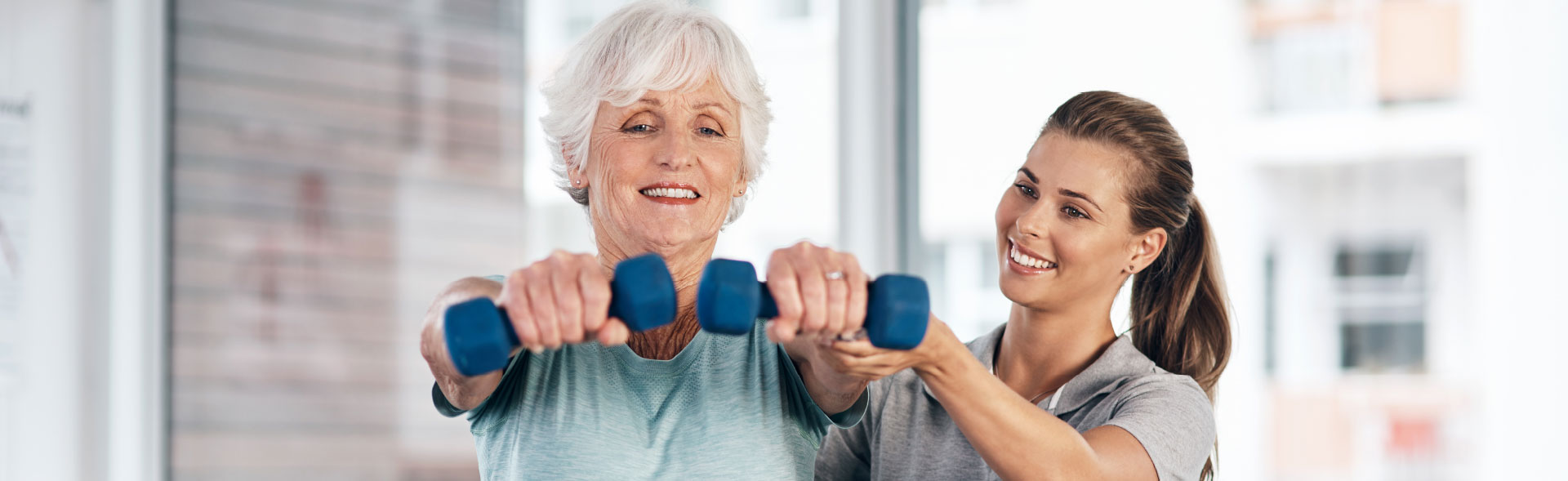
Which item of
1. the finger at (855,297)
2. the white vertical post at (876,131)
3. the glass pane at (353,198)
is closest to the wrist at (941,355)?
the finger at (855,297)

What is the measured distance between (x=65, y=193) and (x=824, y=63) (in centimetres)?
169

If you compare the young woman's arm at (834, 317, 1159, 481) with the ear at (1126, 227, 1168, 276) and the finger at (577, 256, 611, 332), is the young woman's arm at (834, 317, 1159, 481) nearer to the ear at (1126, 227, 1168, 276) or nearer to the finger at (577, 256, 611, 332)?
the finger at (577, 256, 611, 332)

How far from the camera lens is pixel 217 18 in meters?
2.41

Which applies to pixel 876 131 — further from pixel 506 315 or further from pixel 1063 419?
pixel 506 315

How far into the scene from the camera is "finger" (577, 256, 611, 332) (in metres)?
0.98

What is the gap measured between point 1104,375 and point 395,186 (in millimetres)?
1765

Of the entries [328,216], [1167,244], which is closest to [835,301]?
[1167,244]

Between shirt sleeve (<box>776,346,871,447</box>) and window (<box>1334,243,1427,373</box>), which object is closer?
shirt sleeve (<box>776,346,871,447</box>)

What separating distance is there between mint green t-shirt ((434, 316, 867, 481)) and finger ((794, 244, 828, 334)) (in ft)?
0.89

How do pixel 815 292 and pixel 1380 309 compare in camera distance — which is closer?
pixel 815 292

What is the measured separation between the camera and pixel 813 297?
997 millimetres

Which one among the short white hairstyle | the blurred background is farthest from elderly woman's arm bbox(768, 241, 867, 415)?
the blurred background

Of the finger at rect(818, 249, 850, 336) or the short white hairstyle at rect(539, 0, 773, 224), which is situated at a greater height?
the short white hairstyle at rect(539, 0, 773, 224)

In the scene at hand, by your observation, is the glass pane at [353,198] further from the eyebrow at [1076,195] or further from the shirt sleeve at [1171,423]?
the shirt sleeve at [1171,423]
